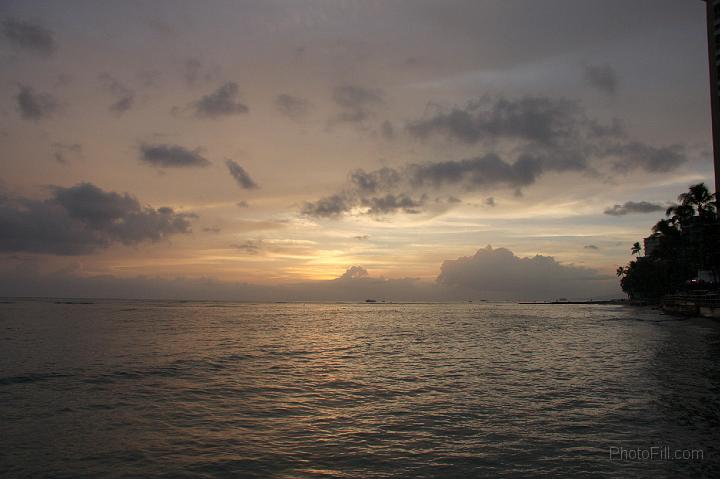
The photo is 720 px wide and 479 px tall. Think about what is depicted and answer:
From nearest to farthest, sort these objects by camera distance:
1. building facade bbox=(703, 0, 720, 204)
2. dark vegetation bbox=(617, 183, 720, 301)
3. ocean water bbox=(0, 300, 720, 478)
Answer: ocean water bbox=(0, 300, 720, 478) → dark vegetation bbox=(617, 183, 720, 301) → building facade bbox=(703, 0, 720, 204)

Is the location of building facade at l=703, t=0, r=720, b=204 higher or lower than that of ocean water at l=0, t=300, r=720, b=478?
higher

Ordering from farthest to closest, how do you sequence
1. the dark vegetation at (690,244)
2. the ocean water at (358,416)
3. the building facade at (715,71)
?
the building facade at (715,71) < the dark vegetation at (690,244) < the ocean water at (358,416)

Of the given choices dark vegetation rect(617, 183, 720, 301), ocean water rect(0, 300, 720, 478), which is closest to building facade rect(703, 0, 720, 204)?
dark vegetation rect(617, 183, 720, 301)

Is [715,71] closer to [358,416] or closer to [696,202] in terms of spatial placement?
[696,202]

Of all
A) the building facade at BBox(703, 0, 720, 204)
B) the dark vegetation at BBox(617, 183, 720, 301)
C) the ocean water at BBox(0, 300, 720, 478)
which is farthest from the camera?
the building facade at BBox(703, 0, 720, 204)

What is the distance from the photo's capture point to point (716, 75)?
107 meters

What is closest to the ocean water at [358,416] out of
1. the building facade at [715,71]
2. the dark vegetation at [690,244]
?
the dark vegetation at [690,244]

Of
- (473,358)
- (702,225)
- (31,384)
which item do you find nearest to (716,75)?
(702,225)

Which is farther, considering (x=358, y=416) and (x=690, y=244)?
(x=690, y=244)

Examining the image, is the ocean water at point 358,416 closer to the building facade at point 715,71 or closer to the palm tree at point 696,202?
the palm tree at point 696,202

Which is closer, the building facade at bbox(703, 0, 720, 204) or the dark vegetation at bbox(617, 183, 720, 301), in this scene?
the dark vegetation at bbox(617, 183, 720, 301)

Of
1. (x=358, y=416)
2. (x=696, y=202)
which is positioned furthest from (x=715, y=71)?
(x=358, y=416)

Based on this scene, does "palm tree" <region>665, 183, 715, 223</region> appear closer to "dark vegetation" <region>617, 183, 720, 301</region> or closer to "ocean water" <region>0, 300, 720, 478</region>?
"dark vegetation" <region>617, 183, 720, 301</region>

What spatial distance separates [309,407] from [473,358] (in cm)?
1776
